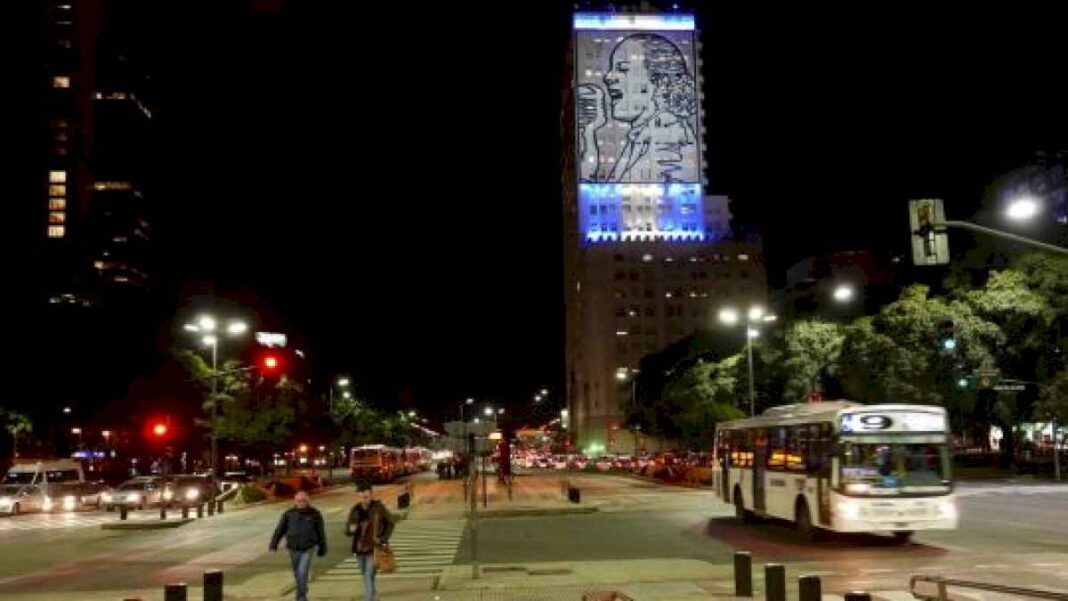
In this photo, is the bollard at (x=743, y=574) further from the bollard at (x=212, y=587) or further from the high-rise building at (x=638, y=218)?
the high-rise building at (x=638, y=218)

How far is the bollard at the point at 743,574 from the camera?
16.2 metres

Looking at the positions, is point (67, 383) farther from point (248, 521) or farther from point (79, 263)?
point (79, 263)

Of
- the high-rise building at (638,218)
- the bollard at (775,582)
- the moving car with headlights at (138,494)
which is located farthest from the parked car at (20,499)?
the high-rise building at (638,218)

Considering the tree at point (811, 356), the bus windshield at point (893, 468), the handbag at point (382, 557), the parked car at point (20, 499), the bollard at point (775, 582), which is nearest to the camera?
the bollard at point (775, 582)

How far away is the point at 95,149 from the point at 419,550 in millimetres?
165730

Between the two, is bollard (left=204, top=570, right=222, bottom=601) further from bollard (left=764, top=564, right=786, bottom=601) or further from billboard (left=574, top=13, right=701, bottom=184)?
billboard (left=574, top=13, right=701, bottom=184)

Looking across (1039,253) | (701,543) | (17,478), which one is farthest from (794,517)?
(17,478)

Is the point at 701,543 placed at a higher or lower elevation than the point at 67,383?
lower

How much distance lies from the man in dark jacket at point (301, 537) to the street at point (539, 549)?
3.34 meters

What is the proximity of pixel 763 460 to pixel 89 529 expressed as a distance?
887 inches

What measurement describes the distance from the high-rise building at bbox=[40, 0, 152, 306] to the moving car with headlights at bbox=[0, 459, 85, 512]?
99916 millimetres

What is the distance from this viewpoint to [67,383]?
72.9 meters

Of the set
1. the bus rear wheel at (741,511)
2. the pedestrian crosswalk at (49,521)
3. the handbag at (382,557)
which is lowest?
the pedestrian crosswalk at (49,521)

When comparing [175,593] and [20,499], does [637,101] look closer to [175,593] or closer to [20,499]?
[20,499]
